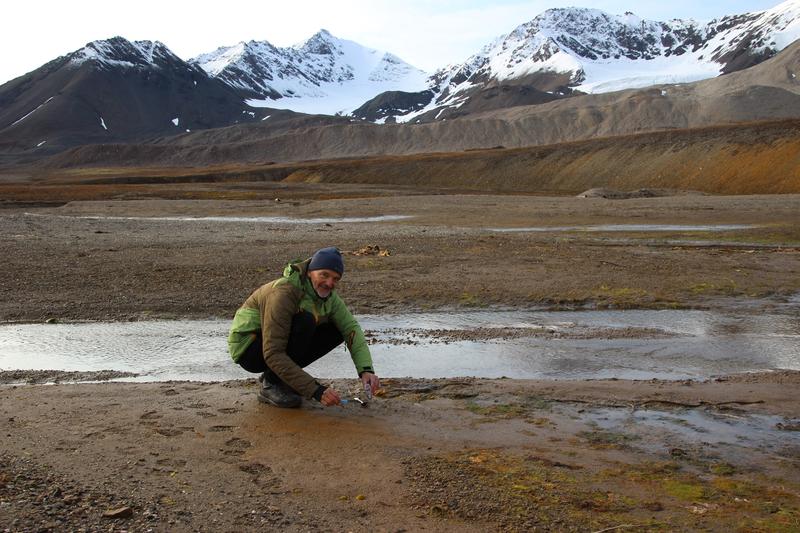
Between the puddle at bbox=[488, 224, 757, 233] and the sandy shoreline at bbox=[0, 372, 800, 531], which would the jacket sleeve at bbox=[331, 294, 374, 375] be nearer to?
the sandy shoreline at bbox=[0, 372, 800, 531]

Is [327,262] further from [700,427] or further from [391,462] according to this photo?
[700,427]

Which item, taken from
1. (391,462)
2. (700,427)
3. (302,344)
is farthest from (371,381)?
(700,427)

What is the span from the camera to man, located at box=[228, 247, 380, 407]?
21.9 feet

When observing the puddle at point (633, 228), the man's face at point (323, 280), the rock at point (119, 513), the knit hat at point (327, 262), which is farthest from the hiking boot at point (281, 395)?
the puddle at point (633, 228)

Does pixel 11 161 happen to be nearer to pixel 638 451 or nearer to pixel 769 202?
pixel 769 202

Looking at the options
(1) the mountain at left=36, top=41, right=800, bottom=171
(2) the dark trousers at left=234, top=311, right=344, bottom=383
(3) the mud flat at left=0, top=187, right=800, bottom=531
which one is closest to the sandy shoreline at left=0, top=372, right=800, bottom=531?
(3) the mud flat at left=0, top=187, right=800, bottom=531

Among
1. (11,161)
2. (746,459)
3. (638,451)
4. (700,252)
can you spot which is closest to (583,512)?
(638,451)

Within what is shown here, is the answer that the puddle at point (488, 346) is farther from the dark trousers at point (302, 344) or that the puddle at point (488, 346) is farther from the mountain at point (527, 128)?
the mountain at point (527, 128)

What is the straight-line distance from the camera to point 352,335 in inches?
279

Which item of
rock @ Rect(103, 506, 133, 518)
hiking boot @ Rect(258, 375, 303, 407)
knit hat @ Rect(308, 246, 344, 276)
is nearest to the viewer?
rock @ Rect(103, 506, 133, 518)

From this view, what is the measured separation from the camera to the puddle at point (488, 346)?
31.8 ft

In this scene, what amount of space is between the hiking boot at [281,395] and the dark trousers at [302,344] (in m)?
0.06

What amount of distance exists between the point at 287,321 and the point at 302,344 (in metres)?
0.36

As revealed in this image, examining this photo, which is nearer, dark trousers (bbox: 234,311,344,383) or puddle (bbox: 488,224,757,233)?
dark trousers (bbox: 234,311,344,383)
